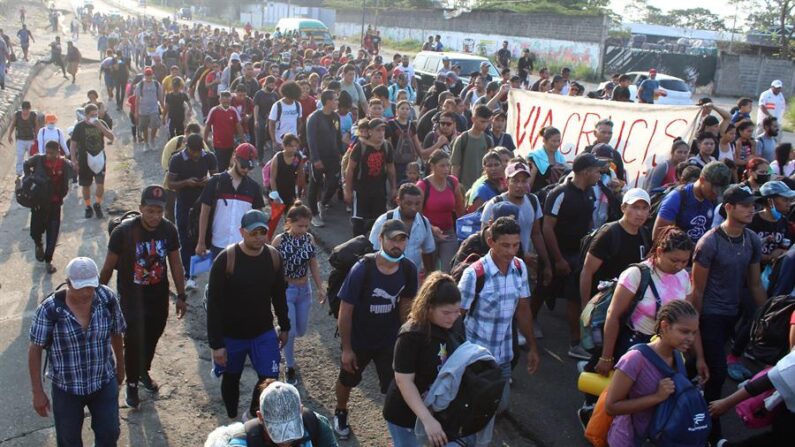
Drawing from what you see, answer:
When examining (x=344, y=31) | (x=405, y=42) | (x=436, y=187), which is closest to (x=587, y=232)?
(x=436, y=187)

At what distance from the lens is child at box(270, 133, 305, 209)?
8.69m

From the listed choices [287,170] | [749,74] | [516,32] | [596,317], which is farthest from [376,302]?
[516,32]

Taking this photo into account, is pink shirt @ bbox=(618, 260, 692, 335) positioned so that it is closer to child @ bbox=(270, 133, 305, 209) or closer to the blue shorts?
the blue shorts

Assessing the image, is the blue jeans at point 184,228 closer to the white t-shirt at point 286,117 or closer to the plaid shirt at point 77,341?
the white t-shirt at point 286,117

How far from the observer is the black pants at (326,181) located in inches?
406

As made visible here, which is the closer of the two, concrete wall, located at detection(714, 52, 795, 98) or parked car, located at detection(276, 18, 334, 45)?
concrete wall, located at detection(714, 52, 795, 98)

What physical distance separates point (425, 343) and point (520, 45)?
39113 millimetres

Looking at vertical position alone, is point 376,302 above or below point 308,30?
below

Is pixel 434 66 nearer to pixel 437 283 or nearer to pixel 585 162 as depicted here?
pixel 585 162

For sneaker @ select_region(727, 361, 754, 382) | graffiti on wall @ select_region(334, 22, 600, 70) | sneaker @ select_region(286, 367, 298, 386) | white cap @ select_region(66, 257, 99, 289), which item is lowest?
sneaker @ select_region(286, 367, 298, 386)

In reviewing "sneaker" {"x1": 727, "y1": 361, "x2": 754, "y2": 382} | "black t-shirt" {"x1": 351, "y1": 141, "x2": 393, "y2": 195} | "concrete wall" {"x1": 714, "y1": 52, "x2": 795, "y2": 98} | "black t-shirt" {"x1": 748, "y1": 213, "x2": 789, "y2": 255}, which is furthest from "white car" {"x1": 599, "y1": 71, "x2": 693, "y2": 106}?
"sneaker" {"x1": 727, "y1": 361, "x2": 754, "y2": 382}

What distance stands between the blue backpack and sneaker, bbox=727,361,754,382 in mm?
2849

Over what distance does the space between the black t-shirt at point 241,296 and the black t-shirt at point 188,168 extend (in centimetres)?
329

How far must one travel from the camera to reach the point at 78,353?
464 centimetres
